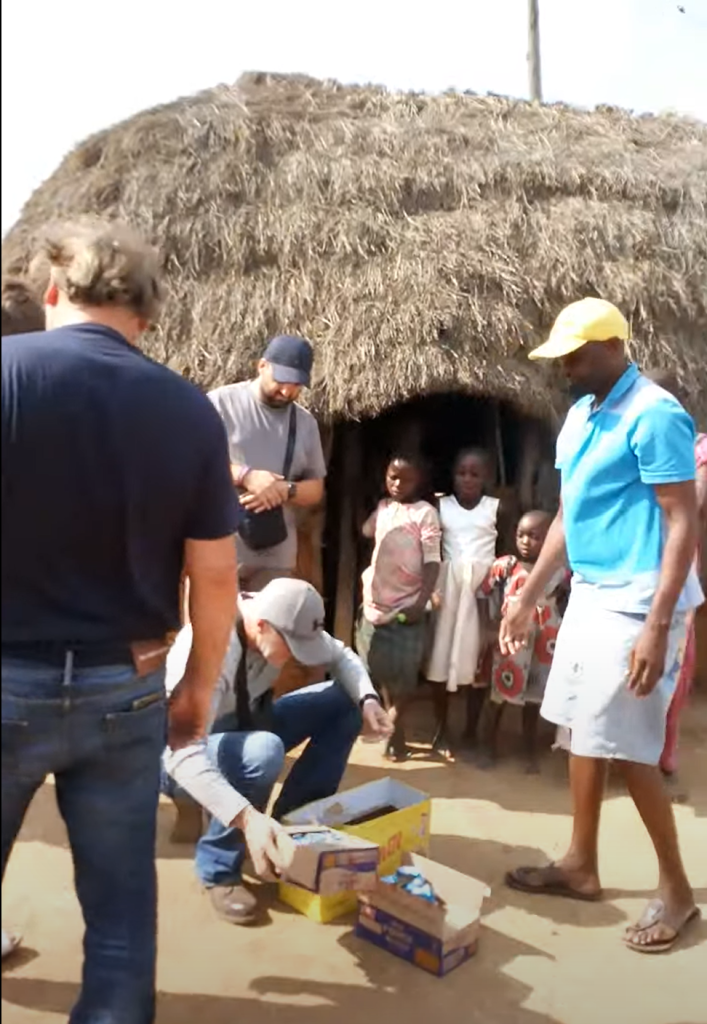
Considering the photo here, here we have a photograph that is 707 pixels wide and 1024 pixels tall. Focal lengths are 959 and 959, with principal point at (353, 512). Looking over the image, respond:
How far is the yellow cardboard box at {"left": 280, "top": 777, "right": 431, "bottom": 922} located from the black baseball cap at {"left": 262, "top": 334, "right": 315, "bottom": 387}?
151cm

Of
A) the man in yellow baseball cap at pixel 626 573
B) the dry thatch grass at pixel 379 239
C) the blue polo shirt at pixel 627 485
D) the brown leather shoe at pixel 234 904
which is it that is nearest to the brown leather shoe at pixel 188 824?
the brown leather shoe at pixel 234 904

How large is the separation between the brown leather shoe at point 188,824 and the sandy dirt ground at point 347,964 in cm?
4

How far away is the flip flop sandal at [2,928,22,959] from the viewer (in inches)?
92.3

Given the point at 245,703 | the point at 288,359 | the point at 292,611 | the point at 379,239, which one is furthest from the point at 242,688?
the point at 379,239

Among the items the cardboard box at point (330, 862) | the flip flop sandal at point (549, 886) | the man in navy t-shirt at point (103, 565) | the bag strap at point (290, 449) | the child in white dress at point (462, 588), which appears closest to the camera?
the man in navy t-shirt at point (103, 565)

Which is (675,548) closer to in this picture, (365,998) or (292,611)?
(292,611)

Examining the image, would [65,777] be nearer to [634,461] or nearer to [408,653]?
[634,461]

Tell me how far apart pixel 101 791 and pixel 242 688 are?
1.30 m

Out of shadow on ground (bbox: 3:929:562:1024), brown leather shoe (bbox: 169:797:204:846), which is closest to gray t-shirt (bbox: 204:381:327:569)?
brown leather shoe (bbox: 169:797:204:846)

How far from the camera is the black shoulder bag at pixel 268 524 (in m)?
3.63

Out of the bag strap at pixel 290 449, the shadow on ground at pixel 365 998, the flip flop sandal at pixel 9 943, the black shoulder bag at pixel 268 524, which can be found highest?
the bag strap at pixel 290 449

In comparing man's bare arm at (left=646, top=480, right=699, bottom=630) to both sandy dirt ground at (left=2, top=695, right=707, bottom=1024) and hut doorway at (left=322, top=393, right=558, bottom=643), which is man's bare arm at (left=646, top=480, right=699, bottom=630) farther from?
hut doorway at (left=322, top=393, right=558, bottom=643)

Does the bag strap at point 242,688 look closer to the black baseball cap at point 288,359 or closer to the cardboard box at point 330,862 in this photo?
the cardboard box at point 330,862

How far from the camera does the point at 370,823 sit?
9.43 feet
